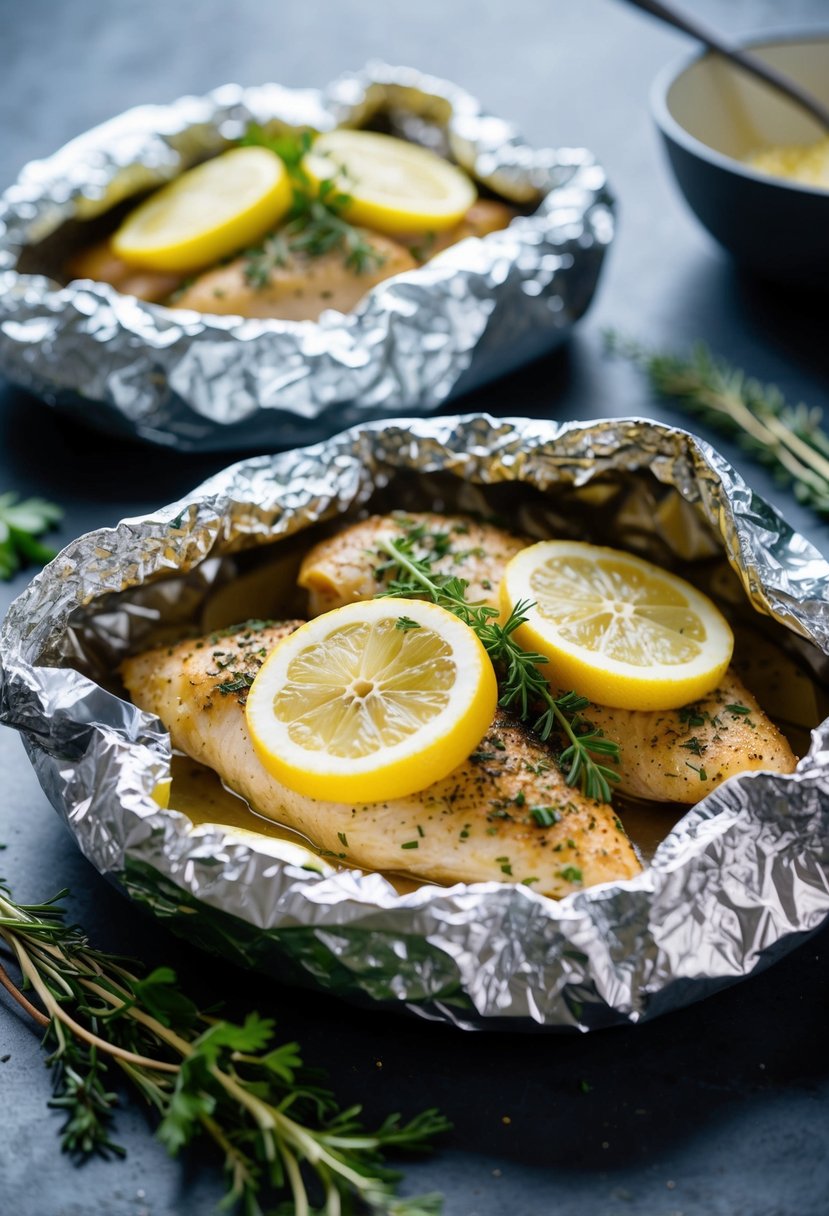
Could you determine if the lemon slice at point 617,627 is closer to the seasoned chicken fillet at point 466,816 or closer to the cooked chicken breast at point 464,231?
the seasoned chicken fillet at point 466,816

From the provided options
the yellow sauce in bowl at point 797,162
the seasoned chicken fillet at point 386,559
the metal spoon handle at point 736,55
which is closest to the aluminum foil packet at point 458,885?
the seasoned chicken fillet at point 386,559

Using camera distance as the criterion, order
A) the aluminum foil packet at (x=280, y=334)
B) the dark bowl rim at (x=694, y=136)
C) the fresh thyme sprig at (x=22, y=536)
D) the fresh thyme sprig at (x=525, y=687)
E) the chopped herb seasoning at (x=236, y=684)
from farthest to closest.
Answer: the dark bowl rim at (x=694, y=136)
the aluminum foil packet at (x=280, y=334)
the fresh thyme sprig at (x=22, y=536)
the chopped herb seasoning at (x=236, y=684)
the fresh thyme sprig at (x=525, y=687)

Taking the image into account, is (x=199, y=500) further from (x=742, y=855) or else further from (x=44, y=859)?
(x=742, y=855)

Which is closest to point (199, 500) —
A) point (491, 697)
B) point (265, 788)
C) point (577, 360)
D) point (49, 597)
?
point (49, 597)

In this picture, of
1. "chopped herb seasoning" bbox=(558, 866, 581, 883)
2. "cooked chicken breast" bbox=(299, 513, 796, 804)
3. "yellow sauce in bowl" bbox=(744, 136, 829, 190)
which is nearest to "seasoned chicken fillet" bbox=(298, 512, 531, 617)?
"cooked chicken breast" bbox=(299, 513, 796, 804)

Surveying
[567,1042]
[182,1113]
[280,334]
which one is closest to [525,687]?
[567,1042]
